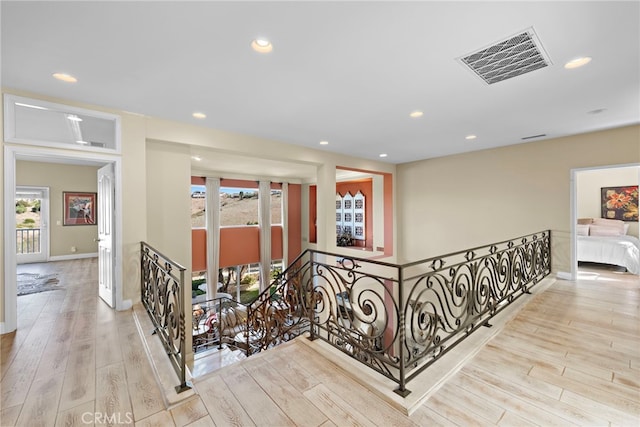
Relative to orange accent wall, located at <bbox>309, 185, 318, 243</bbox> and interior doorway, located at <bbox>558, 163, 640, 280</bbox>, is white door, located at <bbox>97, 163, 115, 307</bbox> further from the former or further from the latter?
interior doorway, located at <bbox>558, 163, 640, 280</bbox>

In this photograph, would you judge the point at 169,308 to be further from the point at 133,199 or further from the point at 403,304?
the point at 403,304

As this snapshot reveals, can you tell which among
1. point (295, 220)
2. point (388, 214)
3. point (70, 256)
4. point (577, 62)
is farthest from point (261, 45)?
point (295, 220)

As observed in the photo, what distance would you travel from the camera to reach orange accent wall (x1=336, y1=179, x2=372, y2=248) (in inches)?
362

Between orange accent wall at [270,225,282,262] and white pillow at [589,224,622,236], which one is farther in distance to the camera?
orange accent wall at [270,225,282,262]

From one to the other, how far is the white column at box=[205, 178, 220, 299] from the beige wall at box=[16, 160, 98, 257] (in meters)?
2.86

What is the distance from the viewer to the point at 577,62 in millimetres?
2350

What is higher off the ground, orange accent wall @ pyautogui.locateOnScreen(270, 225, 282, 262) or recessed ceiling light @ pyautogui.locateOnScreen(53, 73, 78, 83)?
recessed ceiling light @ pyautogui.locateOnScreen(53, 73, 78, 83)

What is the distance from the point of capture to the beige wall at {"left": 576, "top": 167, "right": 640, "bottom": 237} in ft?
21.2

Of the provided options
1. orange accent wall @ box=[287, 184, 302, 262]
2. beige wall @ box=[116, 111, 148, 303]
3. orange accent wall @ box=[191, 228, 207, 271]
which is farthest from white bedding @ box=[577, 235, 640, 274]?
orange accent wall @ box=[191, 228, 207, 271]

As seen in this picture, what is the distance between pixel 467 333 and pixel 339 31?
9.88 feet

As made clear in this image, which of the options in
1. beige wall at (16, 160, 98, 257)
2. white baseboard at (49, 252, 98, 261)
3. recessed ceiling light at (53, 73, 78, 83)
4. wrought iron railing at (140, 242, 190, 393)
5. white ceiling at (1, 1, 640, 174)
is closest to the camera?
white ceiling at (1, 1, 640, 174)

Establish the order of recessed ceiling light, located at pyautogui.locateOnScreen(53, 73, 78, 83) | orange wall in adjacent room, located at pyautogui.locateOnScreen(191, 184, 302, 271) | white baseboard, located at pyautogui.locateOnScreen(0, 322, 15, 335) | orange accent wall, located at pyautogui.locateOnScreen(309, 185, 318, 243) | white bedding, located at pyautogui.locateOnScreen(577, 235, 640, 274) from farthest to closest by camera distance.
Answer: orange accent wall, located at pyautogui.locateOnScreen(309, 185, 318, 243) → orange wall in adjacent room, located at pyautogui.locateOnScreen(191, 184, 302, 271) → white bedding, located at pyautogui.locateOnScreen(577, 235, 640, 274) → white baseboard, located at pyautogui.locateOnScreen(0, 322, 15, 335) → recessed ceiling light, located at pyautogui.locateOnScreen(53, 73, 78, 83)

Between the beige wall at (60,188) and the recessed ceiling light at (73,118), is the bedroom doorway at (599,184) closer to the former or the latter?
the recessed ceiling light at (73,118)

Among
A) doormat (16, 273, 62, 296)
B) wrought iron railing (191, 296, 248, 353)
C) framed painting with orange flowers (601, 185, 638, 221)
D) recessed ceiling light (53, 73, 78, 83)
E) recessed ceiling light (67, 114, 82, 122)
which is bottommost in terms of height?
wrought iron railing (191, 296, 248, 353)
